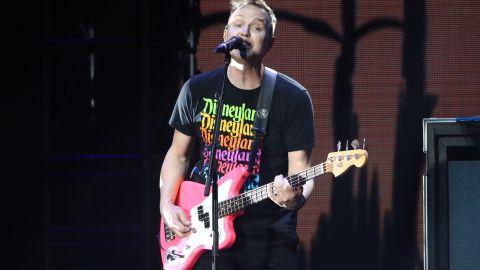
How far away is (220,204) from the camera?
3.36 meters

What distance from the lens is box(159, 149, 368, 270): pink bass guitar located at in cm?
320

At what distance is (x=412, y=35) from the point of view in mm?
4531

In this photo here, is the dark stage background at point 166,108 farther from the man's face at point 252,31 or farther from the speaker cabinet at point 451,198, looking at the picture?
the man's face at point 252,31

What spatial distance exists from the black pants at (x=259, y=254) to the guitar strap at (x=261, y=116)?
29 centimetres

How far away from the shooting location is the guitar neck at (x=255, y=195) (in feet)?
10.6

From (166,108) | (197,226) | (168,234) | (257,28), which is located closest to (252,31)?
(257,28)

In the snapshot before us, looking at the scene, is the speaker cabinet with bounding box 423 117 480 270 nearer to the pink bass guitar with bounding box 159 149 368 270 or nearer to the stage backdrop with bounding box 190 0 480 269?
the stage backdrop with bounding box 190 0 480 269

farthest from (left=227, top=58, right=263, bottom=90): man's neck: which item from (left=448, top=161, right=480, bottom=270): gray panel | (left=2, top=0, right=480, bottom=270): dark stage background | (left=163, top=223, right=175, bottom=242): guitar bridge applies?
(left=2, top=0, right=480, bottom=270): dark stage background

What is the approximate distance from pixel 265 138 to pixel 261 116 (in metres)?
0.09

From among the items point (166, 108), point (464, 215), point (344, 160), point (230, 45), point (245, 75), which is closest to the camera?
point (230, 45)

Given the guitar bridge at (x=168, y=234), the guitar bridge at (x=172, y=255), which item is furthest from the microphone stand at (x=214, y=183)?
the guitar bridge at (x=168, y=234)

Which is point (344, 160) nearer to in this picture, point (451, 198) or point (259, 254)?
point (259, 254)

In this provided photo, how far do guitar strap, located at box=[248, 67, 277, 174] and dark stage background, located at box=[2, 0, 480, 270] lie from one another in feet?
4.23

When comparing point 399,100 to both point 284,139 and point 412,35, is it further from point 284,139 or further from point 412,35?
point 284,139
